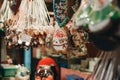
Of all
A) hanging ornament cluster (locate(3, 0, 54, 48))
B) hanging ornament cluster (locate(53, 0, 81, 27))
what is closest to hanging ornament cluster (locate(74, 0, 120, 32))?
hanging ornament cluster (locate(53, 0, 81, 27))

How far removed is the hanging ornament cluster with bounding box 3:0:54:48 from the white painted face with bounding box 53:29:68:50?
93 mm

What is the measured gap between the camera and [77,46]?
2.82ft

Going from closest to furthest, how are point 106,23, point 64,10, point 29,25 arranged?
point 106,23
point 64,10
point 29,25

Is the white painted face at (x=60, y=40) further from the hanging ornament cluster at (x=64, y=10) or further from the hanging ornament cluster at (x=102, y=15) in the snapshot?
the hanging ornament cluster at (x=102, y=15)

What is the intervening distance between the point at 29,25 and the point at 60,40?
19cm

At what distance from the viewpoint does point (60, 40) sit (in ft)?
2.85

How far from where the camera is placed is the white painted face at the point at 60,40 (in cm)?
86

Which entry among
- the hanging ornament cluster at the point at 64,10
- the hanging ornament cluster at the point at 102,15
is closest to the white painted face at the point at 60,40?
the hanging ornament cluster at the point at 64,10

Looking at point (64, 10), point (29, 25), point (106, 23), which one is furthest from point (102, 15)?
point (29, 25)

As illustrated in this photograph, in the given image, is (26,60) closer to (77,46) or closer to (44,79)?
(44,79)

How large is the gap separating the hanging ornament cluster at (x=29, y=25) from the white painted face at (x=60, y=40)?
0.09m

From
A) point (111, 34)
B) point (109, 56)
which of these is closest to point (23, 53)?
point (109, 56)

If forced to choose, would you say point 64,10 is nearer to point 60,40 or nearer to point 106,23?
point 60,40

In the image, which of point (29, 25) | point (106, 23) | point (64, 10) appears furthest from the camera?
point (29, 25)
